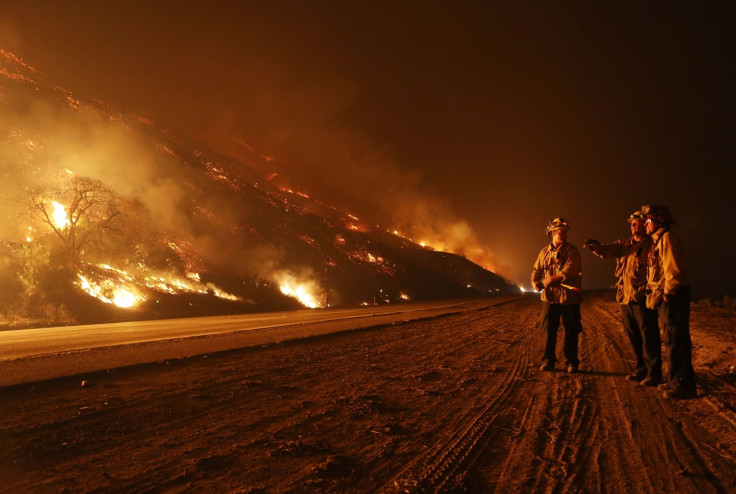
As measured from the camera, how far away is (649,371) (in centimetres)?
586

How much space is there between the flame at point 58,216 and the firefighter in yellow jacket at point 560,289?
103 feet

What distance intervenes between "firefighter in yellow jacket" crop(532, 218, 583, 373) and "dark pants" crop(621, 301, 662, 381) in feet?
2.26

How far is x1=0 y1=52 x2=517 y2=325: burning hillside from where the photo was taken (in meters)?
25.2

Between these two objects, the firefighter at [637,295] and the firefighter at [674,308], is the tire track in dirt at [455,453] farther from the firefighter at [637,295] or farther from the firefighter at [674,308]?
the firefighter at [637,295]

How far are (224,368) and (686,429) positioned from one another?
232 inches

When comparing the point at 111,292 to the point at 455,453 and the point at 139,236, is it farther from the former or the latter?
the point at 455,453

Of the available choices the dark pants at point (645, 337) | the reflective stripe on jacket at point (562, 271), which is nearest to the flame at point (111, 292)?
the reflective stripe on jacket at point (562, 271)

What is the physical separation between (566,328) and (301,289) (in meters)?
37.5

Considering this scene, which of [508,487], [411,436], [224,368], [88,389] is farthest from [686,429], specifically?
[88,389]

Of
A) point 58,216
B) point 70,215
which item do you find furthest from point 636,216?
point 58,216

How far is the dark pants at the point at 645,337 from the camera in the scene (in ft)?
19.1

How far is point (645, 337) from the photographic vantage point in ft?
19.7

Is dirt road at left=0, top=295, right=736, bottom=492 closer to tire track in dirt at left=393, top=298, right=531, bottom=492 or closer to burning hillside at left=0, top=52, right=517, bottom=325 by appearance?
tire track in dirt at left=393, top=298, right=531, bottom=492

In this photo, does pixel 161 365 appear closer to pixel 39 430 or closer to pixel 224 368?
pixel 224 368
